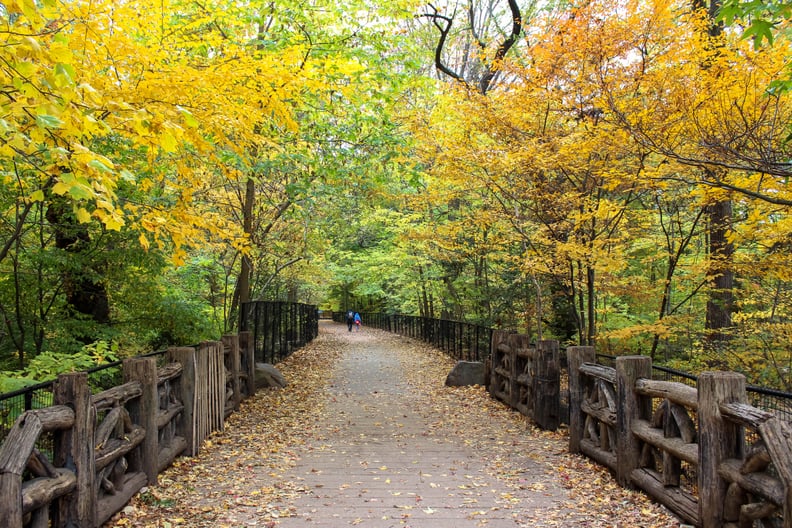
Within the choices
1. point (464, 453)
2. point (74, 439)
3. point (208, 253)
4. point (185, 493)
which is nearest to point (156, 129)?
point (74, 439)

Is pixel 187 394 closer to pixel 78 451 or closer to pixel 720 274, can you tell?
pixel 78 451

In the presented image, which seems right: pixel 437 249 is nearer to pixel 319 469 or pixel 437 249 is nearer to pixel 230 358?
pixel 230 358

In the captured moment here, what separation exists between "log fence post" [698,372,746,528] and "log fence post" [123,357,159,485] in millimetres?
4599

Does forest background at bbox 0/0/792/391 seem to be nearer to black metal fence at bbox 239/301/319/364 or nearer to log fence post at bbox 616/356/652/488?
black metal fence at bbox 239/301/319/364

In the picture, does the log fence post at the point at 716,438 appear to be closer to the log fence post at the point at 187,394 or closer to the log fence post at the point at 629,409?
the log fence post at the point at 629,409

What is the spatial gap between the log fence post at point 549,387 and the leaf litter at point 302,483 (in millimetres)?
209

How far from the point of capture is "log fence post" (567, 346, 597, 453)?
6.42 metres

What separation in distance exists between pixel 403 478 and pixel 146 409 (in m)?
2.59

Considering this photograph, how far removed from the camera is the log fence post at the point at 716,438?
12.5ft

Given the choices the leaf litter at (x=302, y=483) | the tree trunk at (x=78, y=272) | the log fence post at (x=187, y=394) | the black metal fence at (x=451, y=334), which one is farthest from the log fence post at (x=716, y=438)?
the black metal fence at (x=451, y=334)

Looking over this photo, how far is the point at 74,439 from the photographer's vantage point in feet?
12.2

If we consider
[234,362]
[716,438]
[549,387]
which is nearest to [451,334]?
[234,362]

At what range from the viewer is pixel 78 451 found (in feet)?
12.2

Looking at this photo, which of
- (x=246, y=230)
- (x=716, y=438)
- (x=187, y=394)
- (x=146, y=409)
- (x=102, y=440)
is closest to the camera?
(x=716, y=438)
